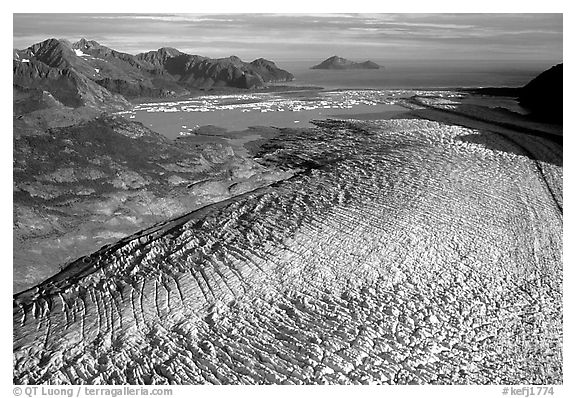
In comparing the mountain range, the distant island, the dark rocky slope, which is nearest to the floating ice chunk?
the mountain range

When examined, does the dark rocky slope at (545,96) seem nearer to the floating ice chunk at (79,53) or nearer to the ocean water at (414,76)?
the ocean water at (414,76)

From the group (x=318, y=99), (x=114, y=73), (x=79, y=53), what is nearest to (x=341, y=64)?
(x=318, y=99)

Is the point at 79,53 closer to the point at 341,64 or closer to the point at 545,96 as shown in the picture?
the point at 341,64

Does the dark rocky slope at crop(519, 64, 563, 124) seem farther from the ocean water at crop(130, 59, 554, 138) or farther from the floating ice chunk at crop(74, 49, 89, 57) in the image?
the floating ice chunk at crop(74, 49, 89, 57)

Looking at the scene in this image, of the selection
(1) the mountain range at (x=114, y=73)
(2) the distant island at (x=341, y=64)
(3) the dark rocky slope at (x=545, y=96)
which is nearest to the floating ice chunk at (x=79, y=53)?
(1) the mountain range at (x=114, y=73)

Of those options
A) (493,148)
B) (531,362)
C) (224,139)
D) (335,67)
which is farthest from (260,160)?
(531,362)
